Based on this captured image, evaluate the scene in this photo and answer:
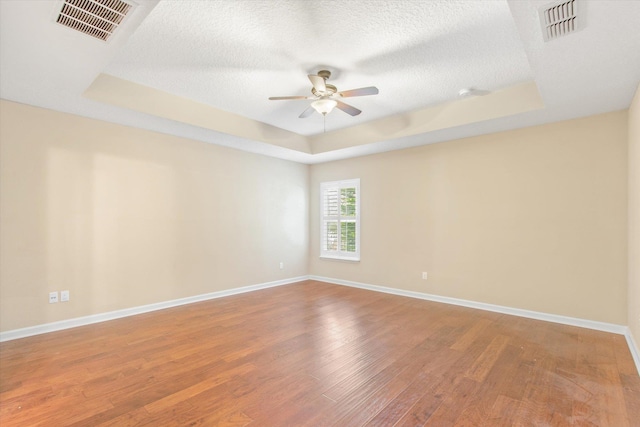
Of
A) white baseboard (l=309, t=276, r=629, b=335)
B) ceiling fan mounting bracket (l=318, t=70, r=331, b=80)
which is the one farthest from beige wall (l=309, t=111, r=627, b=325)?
ceiling fan mounting bracket (l=318, t=70, r=331, b=80)

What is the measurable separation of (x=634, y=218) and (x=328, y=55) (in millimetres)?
3416

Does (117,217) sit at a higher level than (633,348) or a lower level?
higher

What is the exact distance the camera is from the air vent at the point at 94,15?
1885mm

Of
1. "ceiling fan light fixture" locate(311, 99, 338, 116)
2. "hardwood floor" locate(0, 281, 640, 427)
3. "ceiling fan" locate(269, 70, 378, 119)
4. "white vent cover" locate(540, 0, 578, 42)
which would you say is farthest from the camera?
"ceiling fan light fixture" locate(311, 99, 338, 116)

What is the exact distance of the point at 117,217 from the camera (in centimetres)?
403

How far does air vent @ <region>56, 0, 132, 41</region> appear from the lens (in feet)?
6.18

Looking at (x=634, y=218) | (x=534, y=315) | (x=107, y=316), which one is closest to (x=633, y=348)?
(x=534, y=315)

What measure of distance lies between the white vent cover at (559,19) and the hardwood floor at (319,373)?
2549mm

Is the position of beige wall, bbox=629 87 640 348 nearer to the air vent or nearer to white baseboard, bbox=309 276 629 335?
white baseboard, bbox=309 276 629 335

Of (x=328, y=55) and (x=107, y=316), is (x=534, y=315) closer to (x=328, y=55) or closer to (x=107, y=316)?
(x=328, y=55)

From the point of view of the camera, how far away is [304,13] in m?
2.28

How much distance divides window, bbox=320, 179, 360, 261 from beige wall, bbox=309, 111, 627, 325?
283 mm

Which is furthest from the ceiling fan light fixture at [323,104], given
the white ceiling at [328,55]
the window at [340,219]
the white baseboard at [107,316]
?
the white baseboard at [107,316]

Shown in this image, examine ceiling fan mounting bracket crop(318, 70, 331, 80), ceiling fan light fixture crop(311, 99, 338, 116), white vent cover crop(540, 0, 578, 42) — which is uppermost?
ceiling fan mounting bracket crop(318, 70, 331, 80)
